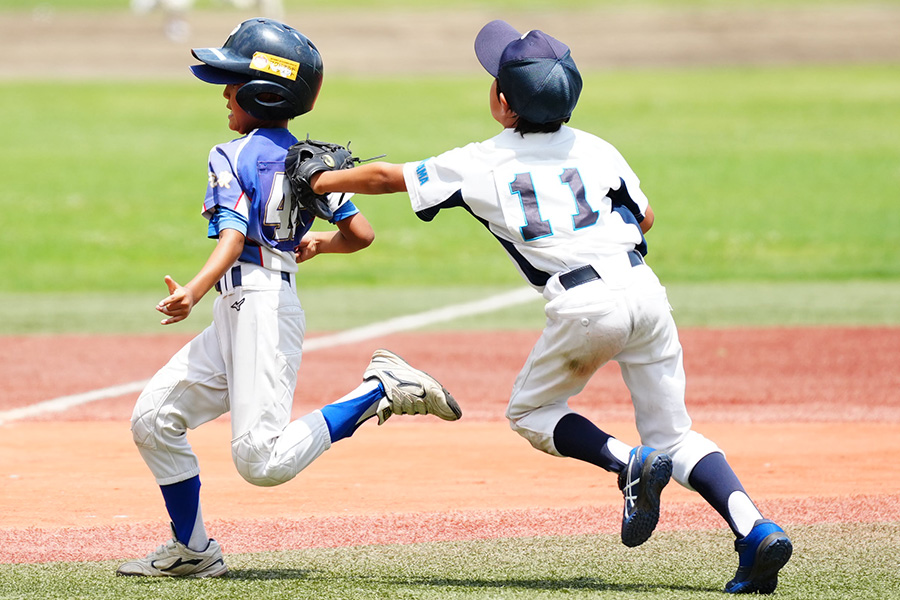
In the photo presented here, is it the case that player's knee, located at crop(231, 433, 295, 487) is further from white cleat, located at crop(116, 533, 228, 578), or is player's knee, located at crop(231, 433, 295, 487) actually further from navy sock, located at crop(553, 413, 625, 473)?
navy sock, located at crop(553, 413, 625, 473)

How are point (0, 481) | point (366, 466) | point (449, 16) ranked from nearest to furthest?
1. point (0, 481)
2. point (366, 466)
3. point (449, 16)

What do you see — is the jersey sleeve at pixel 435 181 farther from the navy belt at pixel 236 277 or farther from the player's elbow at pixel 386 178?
the navy belt at pixel 236 277

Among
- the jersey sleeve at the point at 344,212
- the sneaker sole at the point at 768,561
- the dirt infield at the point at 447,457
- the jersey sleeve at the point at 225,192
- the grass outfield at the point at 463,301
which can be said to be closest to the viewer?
the sneaker sole at the point at 768,561

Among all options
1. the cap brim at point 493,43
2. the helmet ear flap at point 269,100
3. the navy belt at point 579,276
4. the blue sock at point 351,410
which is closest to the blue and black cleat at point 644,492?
the navy belt at point 579,276

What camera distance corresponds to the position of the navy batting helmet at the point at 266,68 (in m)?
4.70

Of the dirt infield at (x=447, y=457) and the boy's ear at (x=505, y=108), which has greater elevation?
the boy's ear at (x=505, y=108)

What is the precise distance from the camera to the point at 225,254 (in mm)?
4414

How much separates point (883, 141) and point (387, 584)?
26.1 m

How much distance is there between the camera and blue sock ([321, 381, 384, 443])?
467 centimetres

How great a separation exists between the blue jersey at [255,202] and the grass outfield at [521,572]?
1146 millimetres

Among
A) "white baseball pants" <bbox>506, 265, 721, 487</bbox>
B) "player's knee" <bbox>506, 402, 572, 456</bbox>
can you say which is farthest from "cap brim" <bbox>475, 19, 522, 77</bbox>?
"player's knee" <bbox>506, 402, 572, 456</bbox>

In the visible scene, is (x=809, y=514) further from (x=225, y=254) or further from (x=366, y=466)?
(x=225, y=254)

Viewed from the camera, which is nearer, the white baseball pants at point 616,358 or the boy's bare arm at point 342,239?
the white baseball pants at point 616,358

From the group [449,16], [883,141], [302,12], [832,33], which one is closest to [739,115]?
[883,141]
